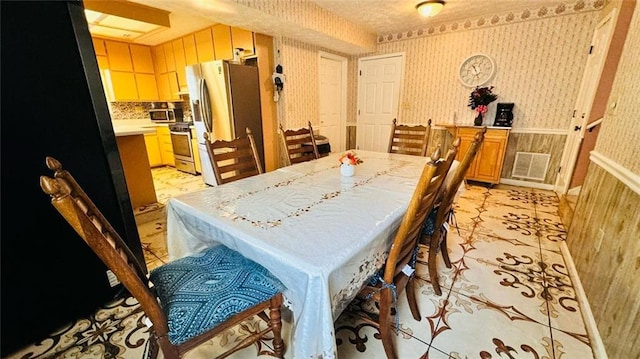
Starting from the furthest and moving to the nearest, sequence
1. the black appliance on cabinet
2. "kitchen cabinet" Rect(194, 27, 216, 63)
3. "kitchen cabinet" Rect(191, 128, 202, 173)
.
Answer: "kitchen cabinet" Rect(191, 128, 202, 173), "kitchen cabinet" Rect(194, 27, 216, 63), the black appliance on cabinet

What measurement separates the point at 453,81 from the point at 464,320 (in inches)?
147

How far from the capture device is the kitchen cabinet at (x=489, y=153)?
140 inches

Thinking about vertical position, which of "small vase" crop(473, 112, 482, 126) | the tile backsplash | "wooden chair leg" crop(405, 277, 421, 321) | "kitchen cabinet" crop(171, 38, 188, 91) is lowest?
"wooden chair leg" crop(405, 277, 421, 321)

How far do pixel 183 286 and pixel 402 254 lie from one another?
0.94m

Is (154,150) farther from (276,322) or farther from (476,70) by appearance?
(476,70)

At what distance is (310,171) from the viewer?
1.98 metres

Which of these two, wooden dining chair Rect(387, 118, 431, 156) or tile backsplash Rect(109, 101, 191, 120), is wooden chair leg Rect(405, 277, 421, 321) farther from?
tile backsplash Rect(109, 101, 191, 120)

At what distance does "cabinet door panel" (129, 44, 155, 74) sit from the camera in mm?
4902

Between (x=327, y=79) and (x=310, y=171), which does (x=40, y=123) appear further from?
(x=327, y=79)

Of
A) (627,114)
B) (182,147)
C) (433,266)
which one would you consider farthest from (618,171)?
(182,147)

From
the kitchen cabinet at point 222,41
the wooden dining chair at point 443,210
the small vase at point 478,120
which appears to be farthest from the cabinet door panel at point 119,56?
the small vase at point 478,120

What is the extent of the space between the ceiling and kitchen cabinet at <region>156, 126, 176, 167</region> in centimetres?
166

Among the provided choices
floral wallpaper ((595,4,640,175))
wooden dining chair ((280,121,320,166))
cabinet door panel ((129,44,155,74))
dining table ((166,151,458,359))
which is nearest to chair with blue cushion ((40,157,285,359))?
dining table ((166,151,458,359))

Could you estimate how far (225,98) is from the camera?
337 cm
